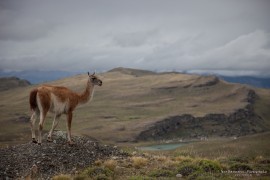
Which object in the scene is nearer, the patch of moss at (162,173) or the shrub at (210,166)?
the patch of moss at (162,173)

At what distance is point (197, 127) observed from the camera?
184125 millimetres

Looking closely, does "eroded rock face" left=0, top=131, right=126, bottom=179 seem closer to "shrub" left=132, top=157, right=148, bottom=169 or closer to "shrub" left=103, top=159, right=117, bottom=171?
"shrub" left=103, top=159, right=117, bottom=171

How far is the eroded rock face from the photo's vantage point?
18.4 meters

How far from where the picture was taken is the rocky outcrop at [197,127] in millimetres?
171250

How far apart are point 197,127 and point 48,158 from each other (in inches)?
6636

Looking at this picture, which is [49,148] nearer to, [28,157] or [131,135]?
[28,157]

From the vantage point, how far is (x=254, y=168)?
20.5m

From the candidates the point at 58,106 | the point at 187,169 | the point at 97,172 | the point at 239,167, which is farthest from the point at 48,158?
the point at 239,167

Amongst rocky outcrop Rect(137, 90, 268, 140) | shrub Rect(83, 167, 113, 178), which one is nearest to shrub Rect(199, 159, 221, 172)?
shrub Rect(83, 167, 113, 178)

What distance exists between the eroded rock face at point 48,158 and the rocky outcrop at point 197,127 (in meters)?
140

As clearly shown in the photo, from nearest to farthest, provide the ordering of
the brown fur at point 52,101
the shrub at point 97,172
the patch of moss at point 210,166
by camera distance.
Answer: the shrub at point 97,172, the patch of moss at point 210,166, the brown fur at point 52,101

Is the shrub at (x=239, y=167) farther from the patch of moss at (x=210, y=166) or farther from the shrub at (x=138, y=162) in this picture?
the shrub at (x=138, y=162)

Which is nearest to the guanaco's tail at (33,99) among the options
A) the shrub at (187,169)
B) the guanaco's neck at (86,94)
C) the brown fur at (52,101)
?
the brown fur at (52,101)

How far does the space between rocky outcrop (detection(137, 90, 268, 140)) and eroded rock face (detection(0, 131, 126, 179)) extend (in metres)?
140
